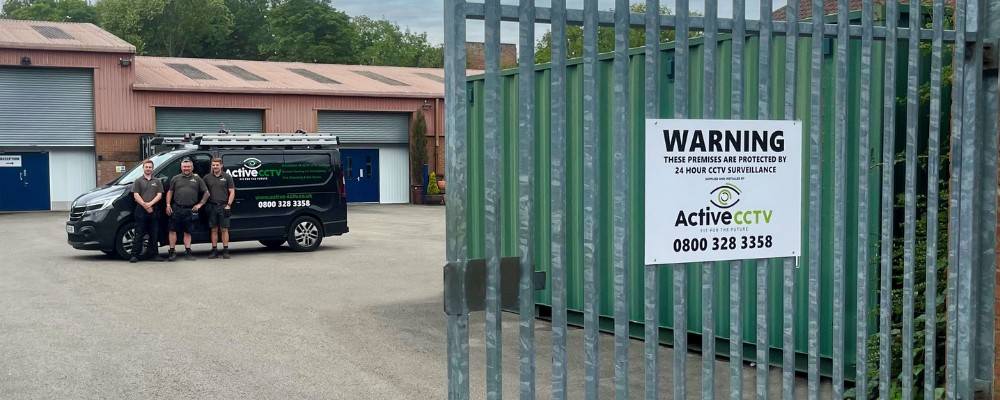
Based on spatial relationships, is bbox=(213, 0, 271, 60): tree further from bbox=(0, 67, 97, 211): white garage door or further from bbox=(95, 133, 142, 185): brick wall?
bbox=(95, 133, 142, 185): brick wall

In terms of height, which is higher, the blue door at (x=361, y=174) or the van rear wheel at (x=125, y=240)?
the blue door at (x=361, y=174)

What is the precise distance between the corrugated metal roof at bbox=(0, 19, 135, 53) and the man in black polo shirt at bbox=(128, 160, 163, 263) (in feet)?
60.4

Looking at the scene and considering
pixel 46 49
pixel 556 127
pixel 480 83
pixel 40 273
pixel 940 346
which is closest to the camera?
pixel 556 127

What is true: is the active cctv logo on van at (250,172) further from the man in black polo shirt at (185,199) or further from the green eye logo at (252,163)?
the man in black polo shirt at (185,199)

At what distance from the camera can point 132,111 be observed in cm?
3397

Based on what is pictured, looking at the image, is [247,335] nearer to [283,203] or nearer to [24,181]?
[283,203]

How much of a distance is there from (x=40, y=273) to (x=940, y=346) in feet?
41.1

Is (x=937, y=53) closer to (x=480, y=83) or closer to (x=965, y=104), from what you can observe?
(x=965, y=104)

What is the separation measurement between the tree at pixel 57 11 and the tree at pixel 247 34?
Answer: 34.9 feet

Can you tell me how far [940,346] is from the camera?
580 centimetres

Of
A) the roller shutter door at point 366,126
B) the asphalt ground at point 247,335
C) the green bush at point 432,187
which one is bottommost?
the asphalt ground at point 247,335

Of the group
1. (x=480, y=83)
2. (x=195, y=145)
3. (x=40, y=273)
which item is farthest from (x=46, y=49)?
(x=480, y=83)

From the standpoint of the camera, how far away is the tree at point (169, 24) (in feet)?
232

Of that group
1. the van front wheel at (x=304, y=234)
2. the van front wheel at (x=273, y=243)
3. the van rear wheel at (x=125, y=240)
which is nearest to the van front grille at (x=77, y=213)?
the van rear wheel at (x=125, y=240)
